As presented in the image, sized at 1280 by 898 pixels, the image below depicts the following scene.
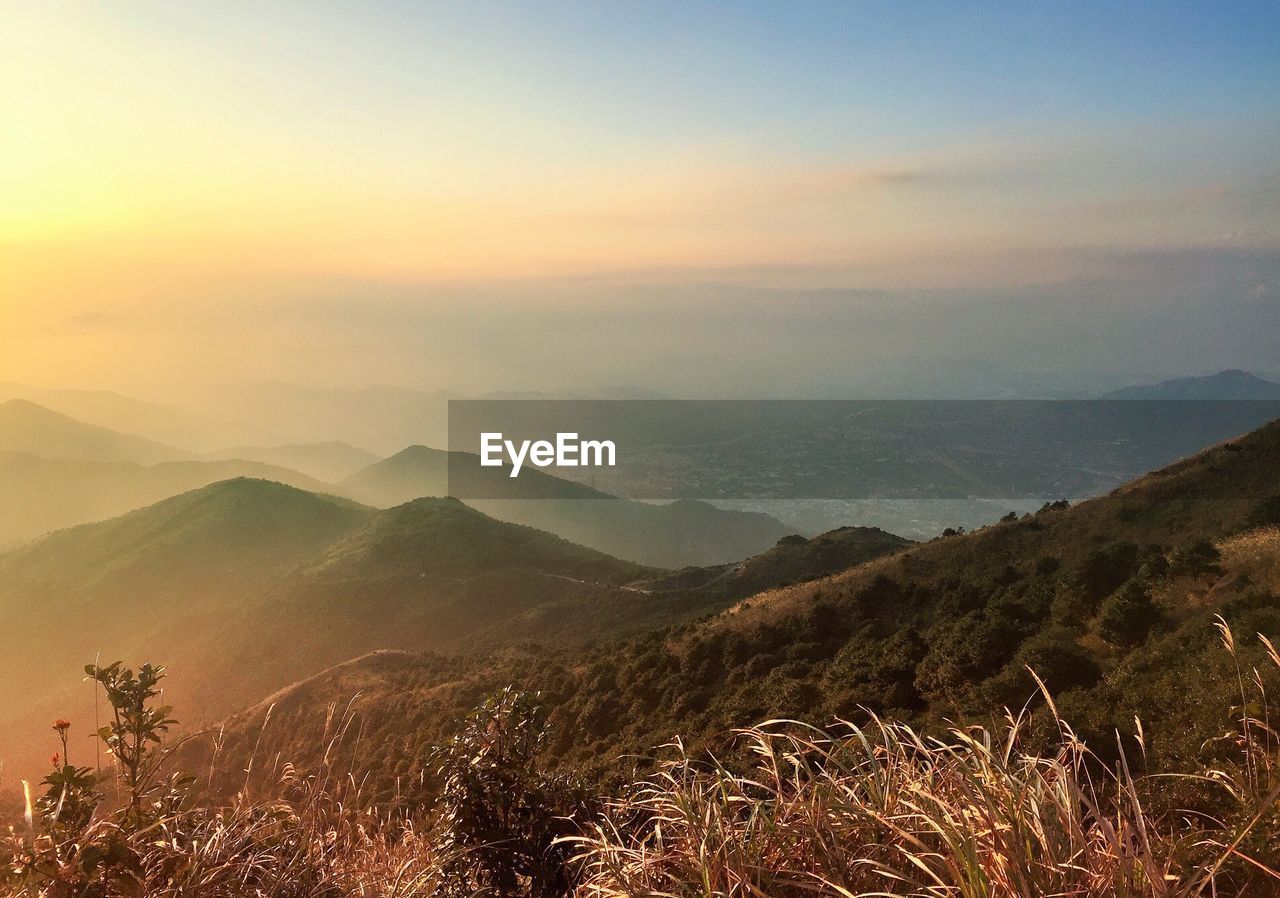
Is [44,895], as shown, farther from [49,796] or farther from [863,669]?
[863,669]

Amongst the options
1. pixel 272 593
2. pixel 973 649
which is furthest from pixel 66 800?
pixel 272 593

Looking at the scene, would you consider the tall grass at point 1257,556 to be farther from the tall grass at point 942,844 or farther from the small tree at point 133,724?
the small tree at point 133,724

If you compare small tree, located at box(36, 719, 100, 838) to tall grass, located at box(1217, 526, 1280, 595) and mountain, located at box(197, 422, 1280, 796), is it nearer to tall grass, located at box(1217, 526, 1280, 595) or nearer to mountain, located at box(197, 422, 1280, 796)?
mountain, located at box(197, 422, 1280, 796)

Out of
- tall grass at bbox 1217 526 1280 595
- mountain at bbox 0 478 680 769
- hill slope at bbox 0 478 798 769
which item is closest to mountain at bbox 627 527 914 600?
hill slope at bbox 0 478 798 769

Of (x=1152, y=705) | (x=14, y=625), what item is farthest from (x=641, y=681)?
(x=14, y=625)

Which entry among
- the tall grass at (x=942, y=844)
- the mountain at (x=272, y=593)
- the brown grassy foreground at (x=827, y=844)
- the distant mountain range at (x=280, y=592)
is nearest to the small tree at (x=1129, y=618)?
the brown grassy foreground at (x=827, y=844)

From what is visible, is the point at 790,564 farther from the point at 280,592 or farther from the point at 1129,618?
the point at 280,592

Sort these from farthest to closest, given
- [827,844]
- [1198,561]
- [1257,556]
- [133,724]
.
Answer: [1198,561]
[1257,556]
[133,724]
[827,844]

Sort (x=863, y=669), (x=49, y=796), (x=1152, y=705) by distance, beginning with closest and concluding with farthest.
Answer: (x=49, y=796), (x=1152, y=705), (x=863, y=669)
